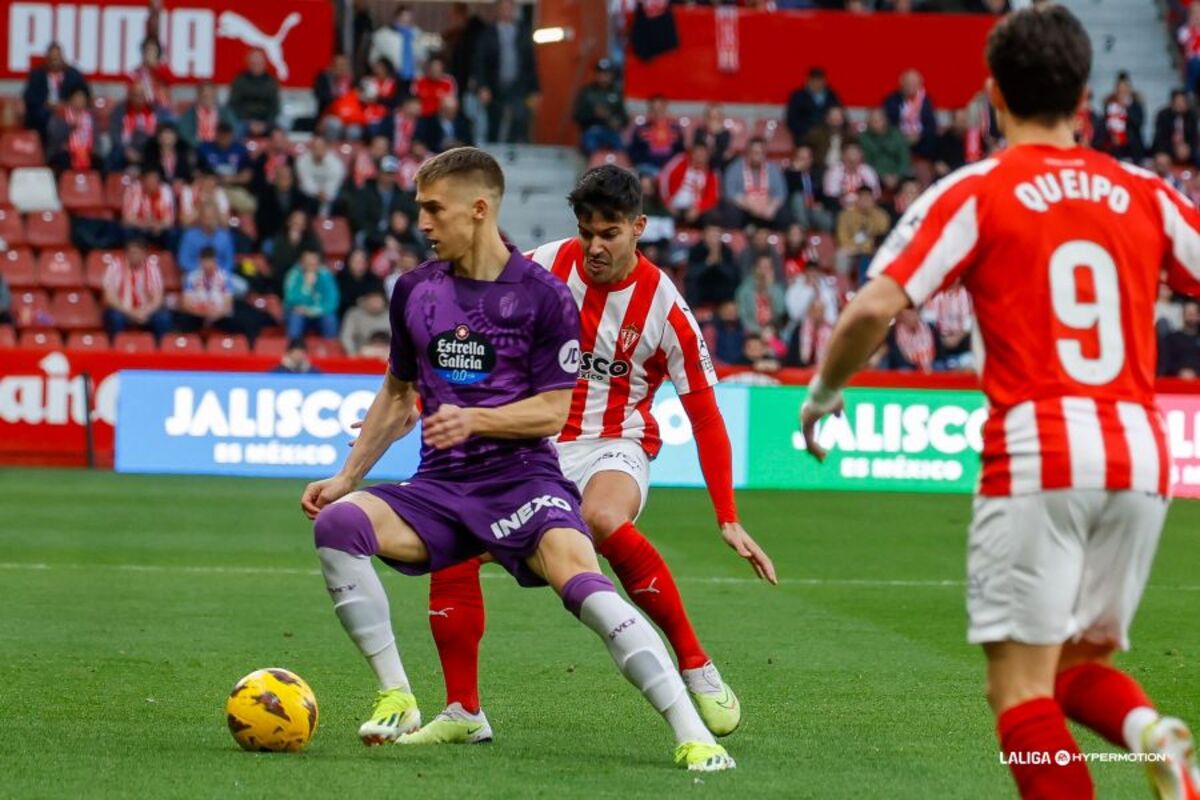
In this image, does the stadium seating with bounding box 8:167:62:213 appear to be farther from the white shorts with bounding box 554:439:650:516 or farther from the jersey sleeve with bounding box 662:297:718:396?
the jersey sleeve with bounding box 662:297:718:396

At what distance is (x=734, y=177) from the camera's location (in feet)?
78.4

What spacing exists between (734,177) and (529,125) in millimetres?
4016

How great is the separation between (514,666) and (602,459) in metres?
1.65

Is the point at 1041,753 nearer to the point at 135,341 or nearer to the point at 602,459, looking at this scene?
the point at 602,459

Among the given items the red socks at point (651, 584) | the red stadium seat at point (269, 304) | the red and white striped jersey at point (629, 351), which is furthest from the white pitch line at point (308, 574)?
the red stadium seat at point (269, 304)

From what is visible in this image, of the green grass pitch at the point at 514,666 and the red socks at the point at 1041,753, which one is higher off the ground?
the red socks at the point at 1041,753

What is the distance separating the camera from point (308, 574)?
39.6 ft

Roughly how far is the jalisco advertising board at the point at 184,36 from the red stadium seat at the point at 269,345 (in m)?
5.24

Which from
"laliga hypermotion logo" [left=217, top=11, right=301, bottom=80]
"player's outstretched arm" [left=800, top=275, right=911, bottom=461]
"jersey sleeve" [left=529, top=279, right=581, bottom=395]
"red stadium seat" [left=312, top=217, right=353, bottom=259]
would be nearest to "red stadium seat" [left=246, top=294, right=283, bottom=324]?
"red stadium seat" [left=312, top=217, right=353, bottom=259]

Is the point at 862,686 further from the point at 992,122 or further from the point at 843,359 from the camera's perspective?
the point at 992,122

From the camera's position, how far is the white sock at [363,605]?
616cm

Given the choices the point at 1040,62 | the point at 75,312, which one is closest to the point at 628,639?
the point at 1040,62

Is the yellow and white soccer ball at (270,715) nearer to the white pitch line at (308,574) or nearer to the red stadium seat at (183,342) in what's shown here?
the white pitch line at (308,574)

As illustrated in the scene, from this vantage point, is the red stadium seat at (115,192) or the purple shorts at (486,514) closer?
the purple shorts at (486,514)
